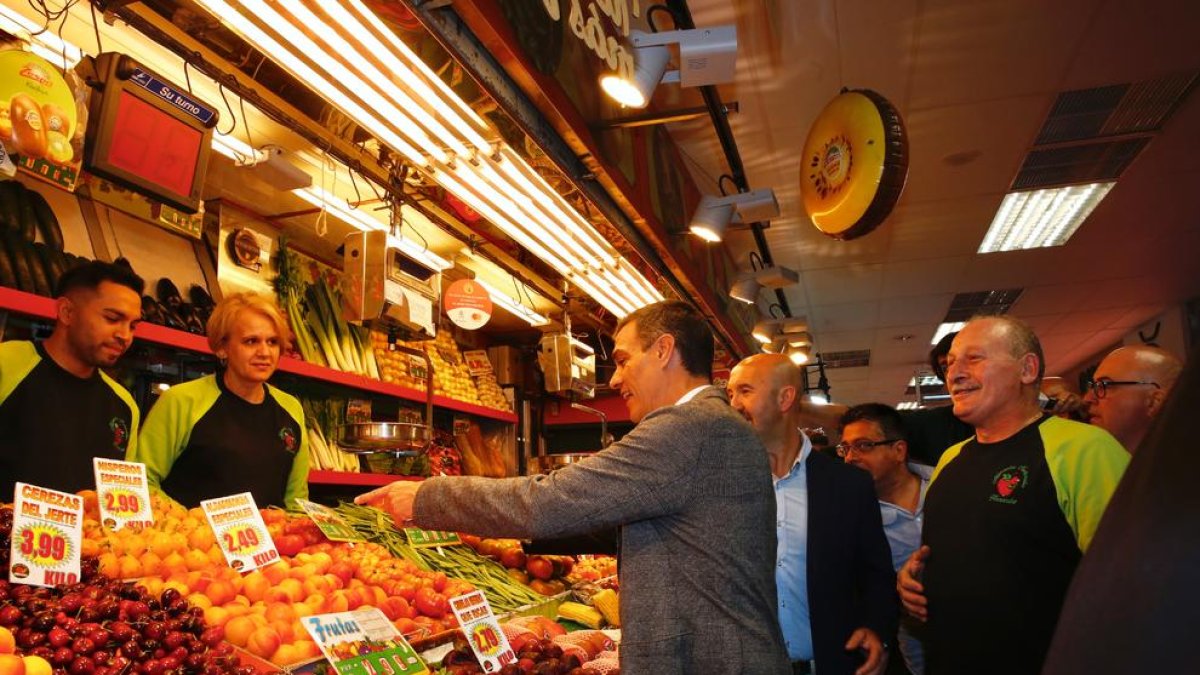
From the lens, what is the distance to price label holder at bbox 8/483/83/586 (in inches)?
80.4

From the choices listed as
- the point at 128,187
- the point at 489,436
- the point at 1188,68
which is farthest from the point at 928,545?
the point at 489,436

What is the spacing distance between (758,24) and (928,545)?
3.15 metres

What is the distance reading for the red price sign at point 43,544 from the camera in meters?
2.07

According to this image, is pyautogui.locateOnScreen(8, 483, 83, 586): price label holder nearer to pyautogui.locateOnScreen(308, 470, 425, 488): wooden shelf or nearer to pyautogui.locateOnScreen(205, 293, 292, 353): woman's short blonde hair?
pyautogui.locateOnScreen(205, 293, 292, 353): woman's short blonde hair

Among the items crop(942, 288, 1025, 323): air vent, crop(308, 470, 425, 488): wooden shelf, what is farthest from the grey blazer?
crop(942, 288, 1025, 323): air vent

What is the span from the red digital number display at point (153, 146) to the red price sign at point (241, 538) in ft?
4.48

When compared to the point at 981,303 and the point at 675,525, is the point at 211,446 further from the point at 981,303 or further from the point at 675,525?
the point at 981,303

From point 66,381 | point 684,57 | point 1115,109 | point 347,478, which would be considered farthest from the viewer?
point 1115,109

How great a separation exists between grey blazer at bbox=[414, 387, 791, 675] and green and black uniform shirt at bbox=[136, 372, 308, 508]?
1871 mm

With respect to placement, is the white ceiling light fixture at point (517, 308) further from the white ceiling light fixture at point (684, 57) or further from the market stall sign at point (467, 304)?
the white ceiling light fixture at point (684, 57)

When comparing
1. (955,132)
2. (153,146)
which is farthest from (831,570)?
(955,132)

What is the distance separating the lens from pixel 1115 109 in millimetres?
5941

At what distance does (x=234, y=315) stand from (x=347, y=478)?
1.96 m

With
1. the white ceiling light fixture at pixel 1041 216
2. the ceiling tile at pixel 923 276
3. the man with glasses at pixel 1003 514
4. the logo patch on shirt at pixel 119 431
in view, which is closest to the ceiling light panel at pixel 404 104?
the logo patch on shirt at pixel 119 431
